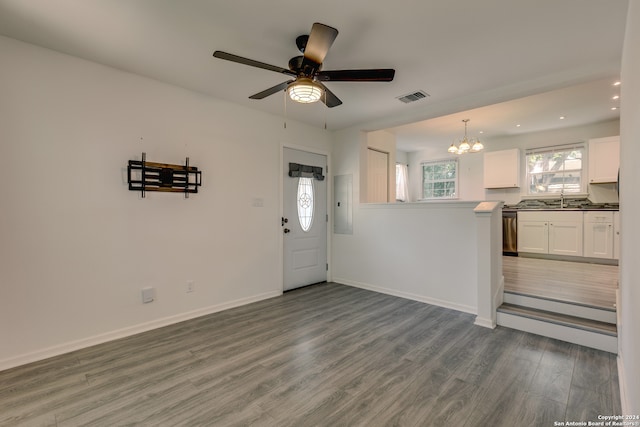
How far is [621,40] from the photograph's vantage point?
238 cm

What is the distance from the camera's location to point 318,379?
2.18 m

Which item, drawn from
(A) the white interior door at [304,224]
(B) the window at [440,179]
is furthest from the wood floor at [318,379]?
(B) the window at [440,179]

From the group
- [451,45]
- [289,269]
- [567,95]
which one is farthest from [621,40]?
[289,269]

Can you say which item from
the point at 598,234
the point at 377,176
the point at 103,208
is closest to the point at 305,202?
the point at 377,176

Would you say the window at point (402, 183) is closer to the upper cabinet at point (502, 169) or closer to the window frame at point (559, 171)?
the upper cabinet at point (502, 169)

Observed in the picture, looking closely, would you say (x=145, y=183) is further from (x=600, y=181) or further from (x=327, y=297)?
(x=600, y=181)

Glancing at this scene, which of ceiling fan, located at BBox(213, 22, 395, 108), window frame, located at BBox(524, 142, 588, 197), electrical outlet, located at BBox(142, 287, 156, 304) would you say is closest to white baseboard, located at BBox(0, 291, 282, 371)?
electrical outlet, located at BBox(142, 287, 156, 304)

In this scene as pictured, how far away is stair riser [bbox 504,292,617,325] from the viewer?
2805mm

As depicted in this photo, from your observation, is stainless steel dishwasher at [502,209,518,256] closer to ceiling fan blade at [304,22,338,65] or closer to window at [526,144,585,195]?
window at [526,144,585,195]

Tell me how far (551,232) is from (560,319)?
337cm

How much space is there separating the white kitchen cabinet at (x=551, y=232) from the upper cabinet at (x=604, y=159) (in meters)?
0.81

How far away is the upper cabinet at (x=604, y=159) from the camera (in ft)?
16.8

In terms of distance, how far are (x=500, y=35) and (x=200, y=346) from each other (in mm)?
3700

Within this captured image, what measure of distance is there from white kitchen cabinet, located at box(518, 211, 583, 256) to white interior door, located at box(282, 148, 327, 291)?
4077mm
